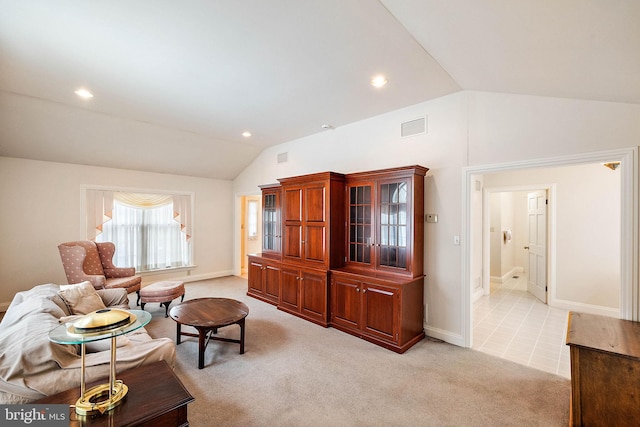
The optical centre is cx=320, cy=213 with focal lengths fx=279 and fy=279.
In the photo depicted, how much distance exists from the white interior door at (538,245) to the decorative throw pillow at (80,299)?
6520 millimetres

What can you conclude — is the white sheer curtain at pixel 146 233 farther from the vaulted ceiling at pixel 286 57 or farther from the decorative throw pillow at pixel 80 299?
the decorative throw pillow at pixel 80 299

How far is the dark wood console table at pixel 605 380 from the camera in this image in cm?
177

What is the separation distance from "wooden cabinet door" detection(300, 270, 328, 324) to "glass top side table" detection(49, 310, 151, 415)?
8.67 ft

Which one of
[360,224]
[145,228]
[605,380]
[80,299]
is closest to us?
[605,380]

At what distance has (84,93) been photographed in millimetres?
3490

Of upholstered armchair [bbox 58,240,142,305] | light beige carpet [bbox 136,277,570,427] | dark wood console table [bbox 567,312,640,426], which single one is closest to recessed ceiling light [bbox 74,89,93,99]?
upholstered armchair [bbox 58,240,142,305]

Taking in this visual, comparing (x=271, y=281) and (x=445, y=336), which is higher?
(x=271, y=281)

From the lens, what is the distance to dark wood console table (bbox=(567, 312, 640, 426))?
1.77m

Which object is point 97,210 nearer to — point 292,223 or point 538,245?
point 292,223

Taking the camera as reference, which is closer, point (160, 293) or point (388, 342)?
point (388, 342)

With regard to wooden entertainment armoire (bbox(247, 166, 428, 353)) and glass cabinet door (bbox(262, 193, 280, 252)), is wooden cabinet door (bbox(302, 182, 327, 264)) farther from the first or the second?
glass cabinet door (bbox(262, 193, 280, 252))

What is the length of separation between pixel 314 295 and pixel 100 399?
2.85 m

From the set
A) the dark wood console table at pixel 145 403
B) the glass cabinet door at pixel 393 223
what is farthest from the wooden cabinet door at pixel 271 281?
the dark wood console table at pixel 145 403

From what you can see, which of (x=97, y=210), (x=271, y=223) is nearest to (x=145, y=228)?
(x=97, y=210)
